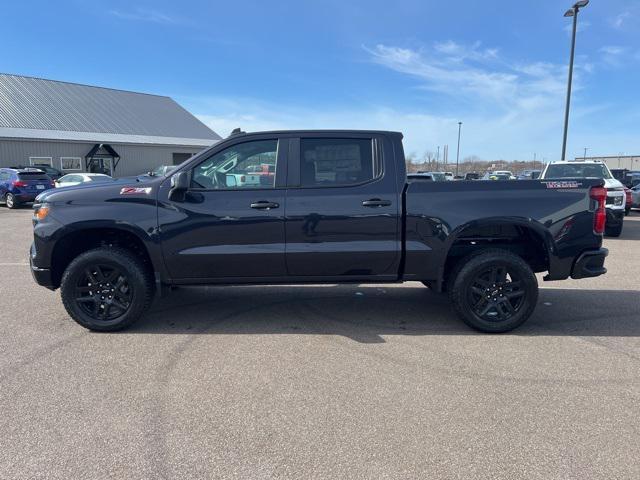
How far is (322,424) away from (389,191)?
234 centimetres

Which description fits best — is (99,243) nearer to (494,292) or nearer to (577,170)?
(494,292)

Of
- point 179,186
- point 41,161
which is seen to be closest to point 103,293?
point 179,186

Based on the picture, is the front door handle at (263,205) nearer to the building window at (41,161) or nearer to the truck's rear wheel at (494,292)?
the truck's rear wheel at (494,292)

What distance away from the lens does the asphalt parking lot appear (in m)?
2.61

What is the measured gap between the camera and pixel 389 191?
450 cm

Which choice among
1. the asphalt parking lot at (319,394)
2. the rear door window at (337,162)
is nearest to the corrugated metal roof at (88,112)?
the asphalt parking lot at (319,394)

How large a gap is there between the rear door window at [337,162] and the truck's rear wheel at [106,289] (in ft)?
6.16

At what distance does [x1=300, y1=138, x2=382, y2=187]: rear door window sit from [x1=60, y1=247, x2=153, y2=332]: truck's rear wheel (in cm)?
188

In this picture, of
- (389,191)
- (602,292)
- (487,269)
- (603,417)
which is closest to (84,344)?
(389,191)

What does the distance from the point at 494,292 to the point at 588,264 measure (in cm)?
96

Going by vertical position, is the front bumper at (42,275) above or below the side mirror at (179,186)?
below

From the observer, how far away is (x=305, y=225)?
4.47 m

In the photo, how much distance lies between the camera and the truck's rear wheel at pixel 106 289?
4508mm

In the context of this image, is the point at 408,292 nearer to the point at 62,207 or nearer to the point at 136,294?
the point at 136,294
